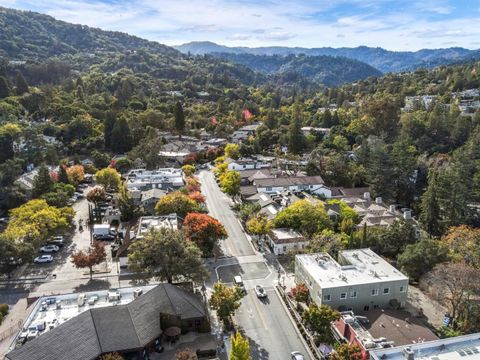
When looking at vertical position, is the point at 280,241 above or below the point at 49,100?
below

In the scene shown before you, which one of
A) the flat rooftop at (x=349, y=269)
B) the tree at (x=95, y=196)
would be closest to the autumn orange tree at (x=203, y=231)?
the flat rooftop at (x=349, y=269)

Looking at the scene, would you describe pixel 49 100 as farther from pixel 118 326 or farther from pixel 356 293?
pixel 356 293

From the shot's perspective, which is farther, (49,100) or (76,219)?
(49,100)

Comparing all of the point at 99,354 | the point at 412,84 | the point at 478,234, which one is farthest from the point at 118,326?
the point at 412,84

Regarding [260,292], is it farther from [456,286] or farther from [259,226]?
[456,286]

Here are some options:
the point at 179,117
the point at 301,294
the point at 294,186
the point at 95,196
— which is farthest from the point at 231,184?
the point at 179,117
